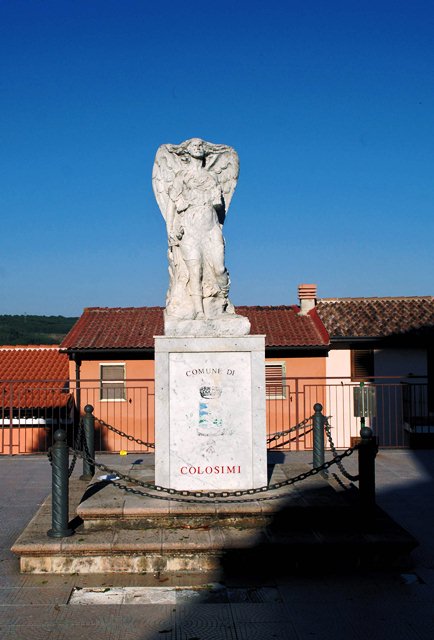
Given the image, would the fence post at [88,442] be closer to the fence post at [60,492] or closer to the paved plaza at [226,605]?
the paved plaza at [226,605]

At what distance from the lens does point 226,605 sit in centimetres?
514

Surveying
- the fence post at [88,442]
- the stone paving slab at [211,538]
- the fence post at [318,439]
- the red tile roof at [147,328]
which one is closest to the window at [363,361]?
the red tile roof at [147,328]

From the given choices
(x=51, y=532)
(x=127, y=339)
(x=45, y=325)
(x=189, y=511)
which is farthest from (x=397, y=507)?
(x=45, y=325)

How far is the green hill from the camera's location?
48816 millimetres

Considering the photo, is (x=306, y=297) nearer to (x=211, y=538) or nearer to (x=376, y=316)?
(x=376, y=316)

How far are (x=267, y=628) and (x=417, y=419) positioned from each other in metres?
16.8

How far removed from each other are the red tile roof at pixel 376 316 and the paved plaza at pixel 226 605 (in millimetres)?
15915

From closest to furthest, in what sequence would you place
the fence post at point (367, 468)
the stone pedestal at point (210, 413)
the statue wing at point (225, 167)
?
the fence post at point (367, 468)
the stone pedestal at point (210, 413)
the statue wing at point (225, 167)

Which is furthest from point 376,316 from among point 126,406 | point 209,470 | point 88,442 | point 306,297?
point 209,470

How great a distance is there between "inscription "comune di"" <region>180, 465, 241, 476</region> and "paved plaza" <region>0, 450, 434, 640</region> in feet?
4.67

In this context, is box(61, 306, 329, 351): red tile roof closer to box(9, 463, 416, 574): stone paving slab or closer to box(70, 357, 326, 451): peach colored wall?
box(70, 357, 326, 451): peach colored wall

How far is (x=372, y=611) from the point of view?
16.5 feet

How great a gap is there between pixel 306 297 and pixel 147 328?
238 inches

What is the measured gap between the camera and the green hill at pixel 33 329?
160 ft
